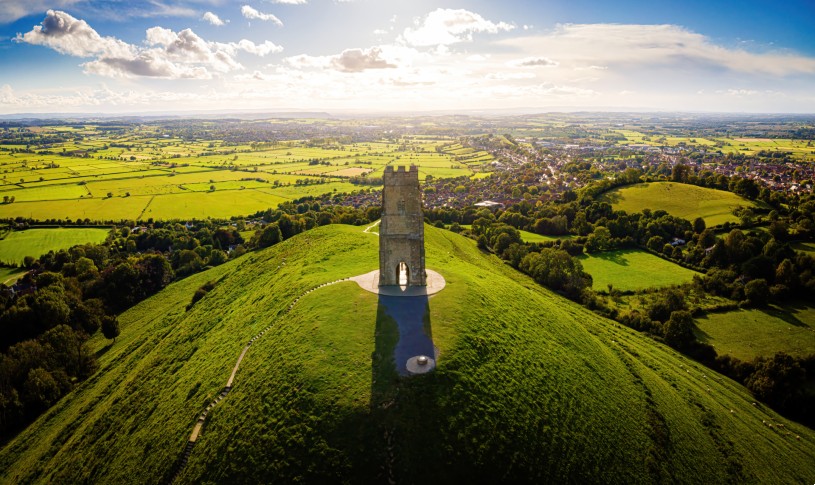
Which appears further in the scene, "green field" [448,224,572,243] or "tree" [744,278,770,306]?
"green field" [448,224,572,243]

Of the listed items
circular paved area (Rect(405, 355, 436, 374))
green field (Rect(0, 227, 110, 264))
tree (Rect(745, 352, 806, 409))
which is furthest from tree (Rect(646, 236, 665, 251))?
green field (Rect(0, 227, 110, 264))

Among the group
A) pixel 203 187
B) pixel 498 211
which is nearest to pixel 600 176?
pixel 498 211

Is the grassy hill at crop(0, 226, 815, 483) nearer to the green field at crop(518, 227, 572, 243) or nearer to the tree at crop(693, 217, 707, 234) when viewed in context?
the green field at crop(518, 227, 572, 243)

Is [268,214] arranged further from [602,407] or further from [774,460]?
[774,460]

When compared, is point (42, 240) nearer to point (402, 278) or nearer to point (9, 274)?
point (9, 274)

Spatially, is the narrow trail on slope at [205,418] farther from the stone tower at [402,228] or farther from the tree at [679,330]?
the tree at [679,330]
